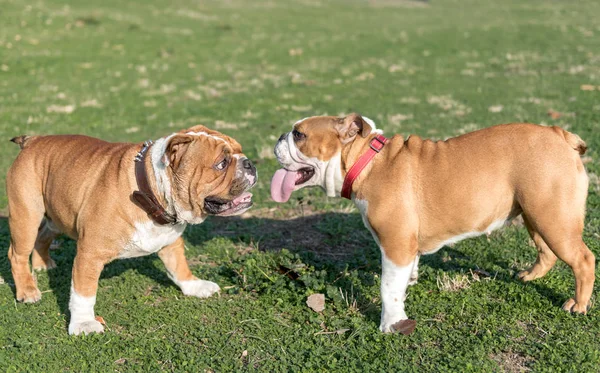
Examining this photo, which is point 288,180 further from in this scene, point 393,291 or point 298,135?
point 393,291

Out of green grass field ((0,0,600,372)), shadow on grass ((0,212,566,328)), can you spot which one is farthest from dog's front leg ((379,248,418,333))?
shadow on grass ((0,212,566,328))

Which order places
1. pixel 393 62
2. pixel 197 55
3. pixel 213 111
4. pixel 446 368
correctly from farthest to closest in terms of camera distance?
pixel 197 55 → pixel 393 62 → pixel 213 111 → pixel 446 368

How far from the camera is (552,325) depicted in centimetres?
479

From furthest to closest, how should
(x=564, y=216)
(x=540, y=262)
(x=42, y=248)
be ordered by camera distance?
1. (x=42, y=248)
2. (x=540, y=262)
3. (x=564, y=216)

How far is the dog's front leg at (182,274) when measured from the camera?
5.73 metres

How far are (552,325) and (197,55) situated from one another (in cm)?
2008

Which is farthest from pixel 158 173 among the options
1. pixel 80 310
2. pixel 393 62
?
pixel 393 62

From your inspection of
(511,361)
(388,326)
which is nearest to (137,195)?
(388,326)

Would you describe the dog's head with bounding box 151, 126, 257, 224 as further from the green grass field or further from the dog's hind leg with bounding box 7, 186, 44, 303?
the dog's hind leg with bounding box 7, 186, 44, 303

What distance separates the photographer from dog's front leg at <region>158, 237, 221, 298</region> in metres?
5.73

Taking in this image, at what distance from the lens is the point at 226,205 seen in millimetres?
5156

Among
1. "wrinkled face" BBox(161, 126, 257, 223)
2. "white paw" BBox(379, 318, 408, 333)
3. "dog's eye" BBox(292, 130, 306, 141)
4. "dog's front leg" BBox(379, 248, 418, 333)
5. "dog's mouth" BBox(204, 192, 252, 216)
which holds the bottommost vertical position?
"white paw" BBox(379, 318, 408, 333)

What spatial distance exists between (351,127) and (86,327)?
2.54 meters

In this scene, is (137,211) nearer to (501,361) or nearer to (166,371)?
(166,371)
